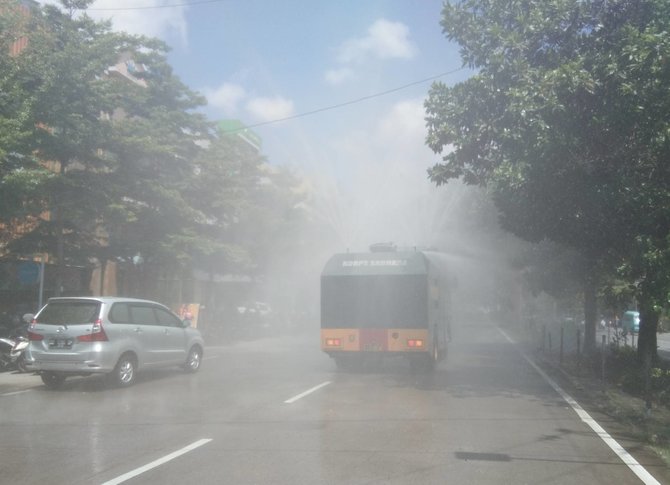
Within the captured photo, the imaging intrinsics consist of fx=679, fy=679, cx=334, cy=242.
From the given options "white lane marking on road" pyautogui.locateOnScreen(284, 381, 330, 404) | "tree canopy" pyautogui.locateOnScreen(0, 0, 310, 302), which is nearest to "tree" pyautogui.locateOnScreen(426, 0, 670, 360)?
"white lane marking on road" pyautogui.locateOnScreen(284, 381, 330, 404)

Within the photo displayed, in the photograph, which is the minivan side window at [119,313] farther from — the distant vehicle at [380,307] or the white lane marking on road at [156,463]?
the white lane marking on road at [156,463]

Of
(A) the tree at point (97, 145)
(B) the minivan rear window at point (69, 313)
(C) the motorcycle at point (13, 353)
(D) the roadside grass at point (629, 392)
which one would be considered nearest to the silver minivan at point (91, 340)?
(B) the minivan rear window at point (69, 313)

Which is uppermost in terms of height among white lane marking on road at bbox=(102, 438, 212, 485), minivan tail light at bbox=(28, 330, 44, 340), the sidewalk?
minivan tail light at bbox=(28, 330, 44, 340)

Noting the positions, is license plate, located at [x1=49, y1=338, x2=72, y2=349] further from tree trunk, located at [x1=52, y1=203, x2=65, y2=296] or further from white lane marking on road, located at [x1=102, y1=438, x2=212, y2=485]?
tree trunk, located at [x1=52, y1=203, x2=65, y2=296]

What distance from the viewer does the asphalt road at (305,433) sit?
22.6 feet

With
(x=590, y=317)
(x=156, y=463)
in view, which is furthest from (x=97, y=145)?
(x=590, y=317)

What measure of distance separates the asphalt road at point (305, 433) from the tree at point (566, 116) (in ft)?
11.9

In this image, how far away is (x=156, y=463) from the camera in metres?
7.20

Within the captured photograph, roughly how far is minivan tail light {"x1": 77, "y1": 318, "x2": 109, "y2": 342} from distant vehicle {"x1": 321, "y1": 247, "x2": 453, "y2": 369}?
5.31 m

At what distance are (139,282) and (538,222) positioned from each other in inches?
695

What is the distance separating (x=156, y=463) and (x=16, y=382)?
8.64m

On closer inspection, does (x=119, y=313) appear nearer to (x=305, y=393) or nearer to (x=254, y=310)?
(x=305, y=393)

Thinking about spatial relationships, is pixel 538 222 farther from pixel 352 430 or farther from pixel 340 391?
pixel 352 430

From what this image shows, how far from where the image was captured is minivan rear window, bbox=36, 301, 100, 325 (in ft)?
42.4
